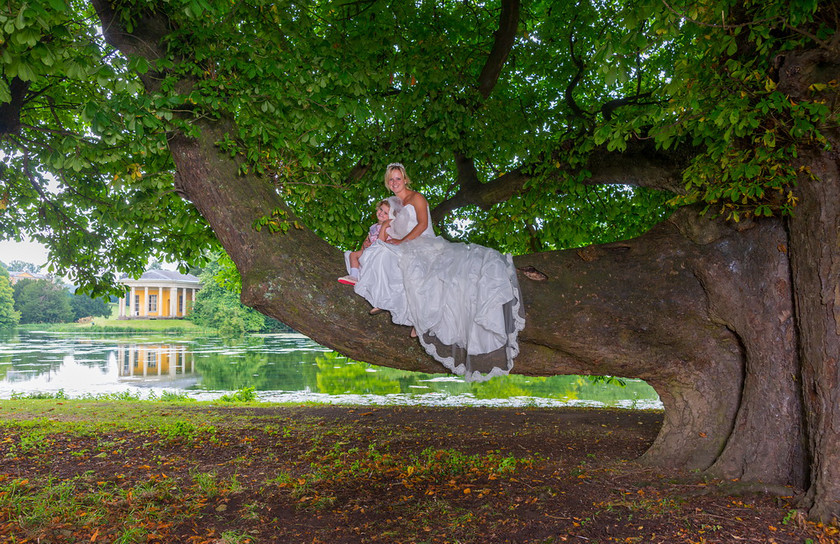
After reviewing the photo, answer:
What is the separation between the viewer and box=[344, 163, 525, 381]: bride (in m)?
4.29

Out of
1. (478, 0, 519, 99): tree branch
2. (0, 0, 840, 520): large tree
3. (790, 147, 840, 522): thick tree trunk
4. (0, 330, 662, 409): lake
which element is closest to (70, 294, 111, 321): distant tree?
(0, 330, 662, 409): lake

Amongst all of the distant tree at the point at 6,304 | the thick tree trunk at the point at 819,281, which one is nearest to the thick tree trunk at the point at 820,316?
the thick tree trunk at the point at 819,281

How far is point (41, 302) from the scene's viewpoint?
49031 millimetres

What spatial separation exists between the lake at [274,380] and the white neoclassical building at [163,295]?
21.0 metres

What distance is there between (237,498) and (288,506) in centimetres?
50

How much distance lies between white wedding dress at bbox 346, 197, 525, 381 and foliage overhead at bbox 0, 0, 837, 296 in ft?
3.37

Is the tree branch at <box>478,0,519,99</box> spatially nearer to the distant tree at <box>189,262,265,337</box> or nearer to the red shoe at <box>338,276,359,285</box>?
the red shoe at <box>338,276,359,285</box>

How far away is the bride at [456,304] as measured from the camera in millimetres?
4289

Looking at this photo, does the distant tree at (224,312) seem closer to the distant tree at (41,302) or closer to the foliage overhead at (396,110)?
the distant tree at (41,302)

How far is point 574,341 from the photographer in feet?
14.4

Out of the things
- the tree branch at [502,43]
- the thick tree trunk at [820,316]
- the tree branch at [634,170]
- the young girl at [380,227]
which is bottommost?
the thick tree trunk at [820,316]

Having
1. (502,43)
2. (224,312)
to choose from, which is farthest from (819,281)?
(224,312)

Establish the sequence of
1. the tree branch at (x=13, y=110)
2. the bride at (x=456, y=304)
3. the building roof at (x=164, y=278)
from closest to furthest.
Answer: the bride at (x=456, y=304) → the tree branch at (x=13, y=110) → the building roof at (x=164, y=278)

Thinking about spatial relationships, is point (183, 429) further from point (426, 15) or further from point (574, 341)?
point (426, 15)
